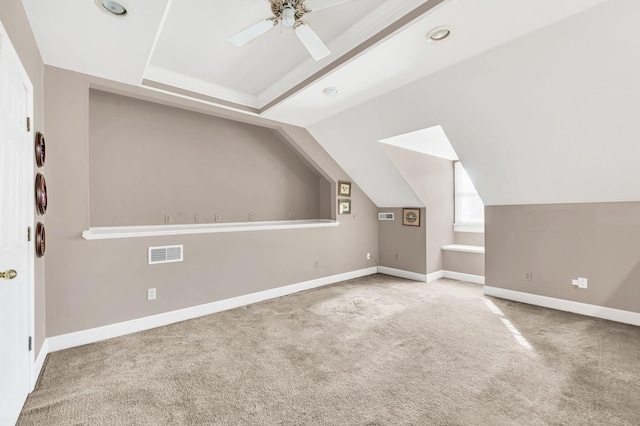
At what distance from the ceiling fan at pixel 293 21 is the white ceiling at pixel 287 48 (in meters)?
0.29

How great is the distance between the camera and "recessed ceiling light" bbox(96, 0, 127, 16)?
6.48ft

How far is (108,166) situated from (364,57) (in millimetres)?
3394

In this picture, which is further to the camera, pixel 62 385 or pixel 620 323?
pixel 620 323

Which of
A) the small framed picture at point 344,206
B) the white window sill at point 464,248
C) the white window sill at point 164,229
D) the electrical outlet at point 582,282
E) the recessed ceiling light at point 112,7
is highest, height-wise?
the recessed ceiling light at point 112,7

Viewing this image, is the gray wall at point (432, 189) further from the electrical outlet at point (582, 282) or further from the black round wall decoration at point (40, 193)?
the black round wall decoration at point (40, 193)

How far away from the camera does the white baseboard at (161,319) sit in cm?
289

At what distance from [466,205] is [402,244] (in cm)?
157

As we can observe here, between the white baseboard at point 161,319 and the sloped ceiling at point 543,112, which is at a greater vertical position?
the sloped ceiling at point 543,112

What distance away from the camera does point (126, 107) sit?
13.0 ft

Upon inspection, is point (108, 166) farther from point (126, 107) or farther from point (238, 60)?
point (238, 60)

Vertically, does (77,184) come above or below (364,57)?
below

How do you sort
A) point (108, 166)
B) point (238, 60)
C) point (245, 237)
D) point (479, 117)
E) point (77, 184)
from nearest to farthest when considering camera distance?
point (77, 184), point (238, 60), point (479, 117), point (108, 166), point (245, 237)

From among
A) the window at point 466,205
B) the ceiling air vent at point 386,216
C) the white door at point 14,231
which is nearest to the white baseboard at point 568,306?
the window at point 466,205

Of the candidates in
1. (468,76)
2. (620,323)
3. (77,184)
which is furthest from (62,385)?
(620,323)
